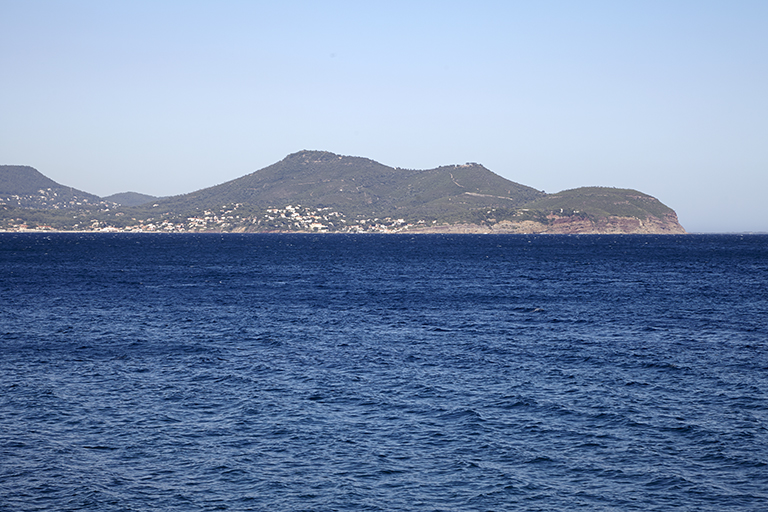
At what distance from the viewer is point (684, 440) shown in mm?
26891

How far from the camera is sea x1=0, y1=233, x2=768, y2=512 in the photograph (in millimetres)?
22297

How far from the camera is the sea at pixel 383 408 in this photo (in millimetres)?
22297

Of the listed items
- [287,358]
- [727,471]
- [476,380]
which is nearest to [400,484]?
[727,471]

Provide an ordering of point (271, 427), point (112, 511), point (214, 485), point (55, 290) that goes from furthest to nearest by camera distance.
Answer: point (55, 290) < point (271, 427) < point (214, 485) < point (112, 511)

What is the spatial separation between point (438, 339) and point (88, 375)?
2516 cm

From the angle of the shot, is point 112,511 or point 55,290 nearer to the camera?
point 112,511

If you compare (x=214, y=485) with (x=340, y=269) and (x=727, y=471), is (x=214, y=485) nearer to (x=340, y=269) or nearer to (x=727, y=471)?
(x=727, y=471)

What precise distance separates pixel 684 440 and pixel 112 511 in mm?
22345

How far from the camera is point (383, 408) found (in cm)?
3136

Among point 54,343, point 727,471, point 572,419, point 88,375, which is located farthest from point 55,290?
point 727,471

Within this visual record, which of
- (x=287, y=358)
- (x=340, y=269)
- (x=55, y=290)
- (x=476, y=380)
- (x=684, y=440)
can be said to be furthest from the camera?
(x=340, y=269)

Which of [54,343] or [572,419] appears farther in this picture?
[54,343]

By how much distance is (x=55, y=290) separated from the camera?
83.6m

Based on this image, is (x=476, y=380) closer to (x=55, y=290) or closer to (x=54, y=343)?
(x=54, y=343)
